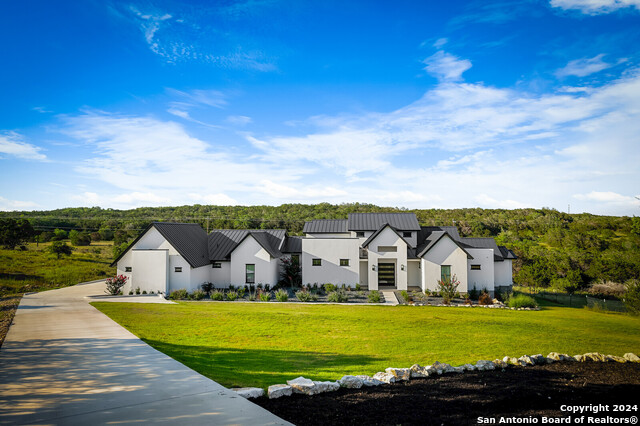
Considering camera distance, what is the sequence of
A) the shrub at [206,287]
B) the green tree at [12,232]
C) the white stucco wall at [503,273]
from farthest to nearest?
1. the green tree at [12,232]
2. the white stucco wall at [503,273]
3. the shrub at [206,287]

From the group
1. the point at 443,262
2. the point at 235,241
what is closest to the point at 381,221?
the point at 443,262

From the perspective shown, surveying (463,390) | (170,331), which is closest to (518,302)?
(463,390)

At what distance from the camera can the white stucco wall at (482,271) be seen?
2541 centimetres

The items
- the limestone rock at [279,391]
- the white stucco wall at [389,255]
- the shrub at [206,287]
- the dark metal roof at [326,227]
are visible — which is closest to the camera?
the limestone rock at [279,391]

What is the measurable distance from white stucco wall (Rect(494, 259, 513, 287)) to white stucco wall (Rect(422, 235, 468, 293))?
161 inches

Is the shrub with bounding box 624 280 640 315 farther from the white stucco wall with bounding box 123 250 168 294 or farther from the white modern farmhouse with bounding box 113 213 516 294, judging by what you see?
the white stucco wall with bounding box 123 250 168 294

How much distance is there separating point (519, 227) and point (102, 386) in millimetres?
70112

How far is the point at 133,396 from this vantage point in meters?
6.49

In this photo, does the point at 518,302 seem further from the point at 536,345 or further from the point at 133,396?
the point at 133,396

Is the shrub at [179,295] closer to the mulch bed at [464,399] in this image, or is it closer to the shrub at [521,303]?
the mulch bed at [464,399]

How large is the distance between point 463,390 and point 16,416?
7.93 metres

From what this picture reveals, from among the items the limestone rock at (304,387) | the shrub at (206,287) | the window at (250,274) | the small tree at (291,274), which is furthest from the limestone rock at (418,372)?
the shrub at (206,287)

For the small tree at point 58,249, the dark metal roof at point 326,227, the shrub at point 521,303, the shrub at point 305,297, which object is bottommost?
the shrub at point 521,303

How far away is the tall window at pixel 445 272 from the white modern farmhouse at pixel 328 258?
0.23 ft
